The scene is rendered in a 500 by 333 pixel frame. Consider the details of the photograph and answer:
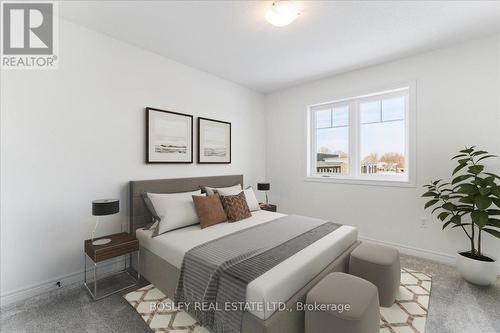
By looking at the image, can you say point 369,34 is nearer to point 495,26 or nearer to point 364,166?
point 495,26

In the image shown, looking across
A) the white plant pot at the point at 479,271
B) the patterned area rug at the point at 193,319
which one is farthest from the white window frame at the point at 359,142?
the patterned area rug at the point at 193,319

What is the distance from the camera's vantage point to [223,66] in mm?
A: 3336

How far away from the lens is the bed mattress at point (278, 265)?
1.39 m

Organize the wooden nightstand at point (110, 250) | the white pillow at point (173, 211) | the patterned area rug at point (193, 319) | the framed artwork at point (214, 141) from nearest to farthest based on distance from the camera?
the patterned area rug at point (193, 319)
the wooden nightstand at point (110, 250)
the white pillow at point (173, 211)
the framed artwork at point (214, 141)

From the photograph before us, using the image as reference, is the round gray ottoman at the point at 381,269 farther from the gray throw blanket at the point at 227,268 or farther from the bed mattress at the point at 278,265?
the gray throw blanket at the point at 227,268

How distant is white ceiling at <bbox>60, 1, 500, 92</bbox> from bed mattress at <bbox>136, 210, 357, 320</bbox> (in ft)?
7.23

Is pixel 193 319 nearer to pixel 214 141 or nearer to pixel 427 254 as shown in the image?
pixel 214 141

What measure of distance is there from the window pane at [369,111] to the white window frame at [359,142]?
63mm

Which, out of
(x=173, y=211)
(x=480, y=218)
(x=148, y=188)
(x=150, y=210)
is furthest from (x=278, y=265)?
(x=480, y=218)

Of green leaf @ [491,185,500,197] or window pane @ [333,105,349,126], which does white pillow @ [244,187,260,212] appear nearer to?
window pane @ [333,105,349,126]

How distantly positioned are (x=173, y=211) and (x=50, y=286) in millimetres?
1320

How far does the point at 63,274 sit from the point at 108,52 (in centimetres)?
244

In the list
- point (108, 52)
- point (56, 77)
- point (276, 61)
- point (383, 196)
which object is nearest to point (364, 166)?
point (383, 196)

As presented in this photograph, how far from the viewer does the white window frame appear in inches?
119
